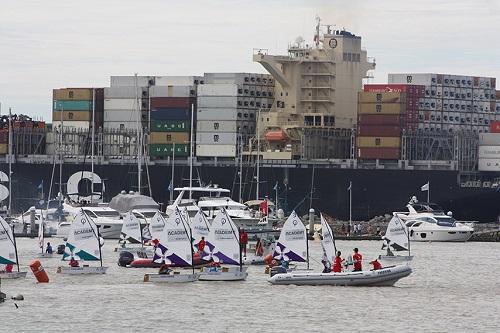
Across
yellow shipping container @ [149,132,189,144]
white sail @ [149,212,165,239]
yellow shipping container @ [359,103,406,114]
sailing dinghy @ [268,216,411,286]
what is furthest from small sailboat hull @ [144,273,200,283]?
yellow shipping container @ [149,132,189,144]

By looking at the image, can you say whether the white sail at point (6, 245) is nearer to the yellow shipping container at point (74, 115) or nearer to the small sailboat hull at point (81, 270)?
the small sailboat hull at point (81, 270)

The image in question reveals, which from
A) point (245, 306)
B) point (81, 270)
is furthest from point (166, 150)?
point (245, 306)

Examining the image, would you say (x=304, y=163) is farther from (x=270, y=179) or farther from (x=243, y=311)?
(x=243, y=311)

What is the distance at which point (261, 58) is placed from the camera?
158625mm

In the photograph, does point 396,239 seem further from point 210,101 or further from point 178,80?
point 178,80

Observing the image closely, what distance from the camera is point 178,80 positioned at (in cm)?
16388

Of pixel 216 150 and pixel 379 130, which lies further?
pixel 216 150

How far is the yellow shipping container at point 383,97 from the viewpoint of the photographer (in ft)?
490

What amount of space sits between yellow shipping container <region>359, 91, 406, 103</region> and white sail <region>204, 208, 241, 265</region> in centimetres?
7347

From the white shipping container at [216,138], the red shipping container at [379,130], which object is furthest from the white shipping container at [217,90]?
the red shipping container at [379,130]

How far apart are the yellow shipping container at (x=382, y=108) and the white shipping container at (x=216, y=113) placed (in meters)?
14.6

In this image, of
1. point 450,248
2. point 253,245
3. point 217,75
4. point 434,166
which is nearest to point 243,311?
point 253,245

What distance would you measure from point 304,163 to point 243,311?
290ft

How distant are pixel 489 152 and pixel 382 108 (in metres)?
10.8
